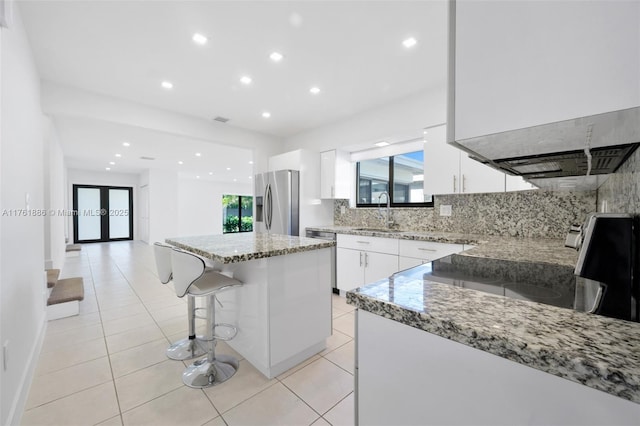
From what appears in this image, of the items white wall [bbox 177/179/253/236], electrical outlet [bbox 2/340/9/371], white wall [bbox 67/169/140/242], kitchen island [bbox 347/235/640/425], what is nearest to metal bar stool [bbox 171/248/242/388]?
electrical outlet [bbox 2/340/9/371]

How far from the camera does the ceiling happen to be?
1904mm

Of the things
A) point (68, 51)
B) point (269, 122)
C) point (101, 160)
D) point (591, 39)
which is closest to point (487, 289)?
point (591, 39)

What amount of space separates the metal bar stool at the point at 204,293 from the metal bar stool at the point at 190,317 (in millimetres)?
217

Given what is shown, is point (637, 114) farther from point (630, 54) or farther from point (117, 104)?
point (117, 104)

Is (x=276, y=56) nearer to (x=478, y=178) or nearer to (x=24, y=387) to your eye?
(x=478, y=178)

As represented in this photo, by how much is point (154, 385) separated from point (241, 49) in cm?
270

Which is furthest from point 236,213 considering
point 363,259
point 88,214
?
point 363,259

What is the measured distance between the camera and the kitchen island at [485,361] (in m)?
0.46

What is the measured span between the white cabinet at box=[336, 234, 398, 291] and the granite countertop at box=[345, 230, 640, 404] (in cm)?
218

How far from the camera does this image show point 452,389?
2.00 ft

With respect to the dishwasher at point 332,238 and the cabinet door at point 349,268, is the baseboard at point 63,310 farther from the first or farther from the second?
the cabinet door at point 349,268

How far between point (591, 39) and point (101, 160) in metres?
9.44

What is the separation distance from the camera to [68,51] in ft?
7.73

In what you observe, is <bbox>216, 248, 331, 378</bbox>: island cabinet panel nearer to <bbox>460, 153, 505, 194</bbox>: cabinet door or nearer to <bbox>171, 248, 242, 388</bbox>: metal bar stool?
<bbox>171, 248, 242, 388</bbox>: metal bar stool
